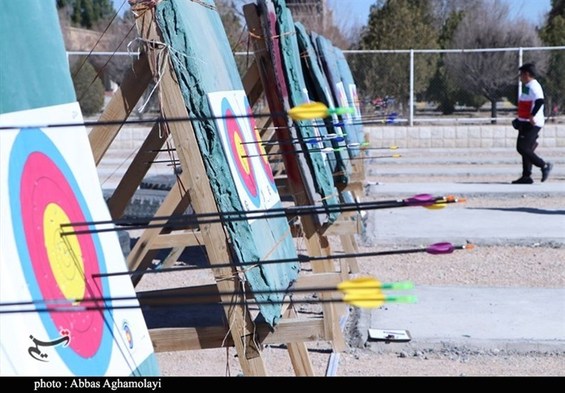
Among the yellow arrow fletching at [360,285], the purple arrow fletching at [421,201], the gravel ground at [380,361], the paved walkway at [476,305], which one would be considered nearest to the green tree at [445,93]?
the paved walkway at [476,305]

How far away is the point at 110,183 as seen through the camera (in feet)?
46.5

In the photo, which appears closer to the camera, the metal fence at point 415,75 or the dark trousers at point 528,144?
the dark trousers at point 528,144

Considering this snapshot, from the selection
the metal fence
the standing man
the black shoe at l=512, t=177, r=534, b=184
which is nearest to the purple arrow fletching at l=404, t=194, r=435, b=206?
the standing man

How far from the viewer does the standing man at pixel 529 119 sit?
13.1 metres

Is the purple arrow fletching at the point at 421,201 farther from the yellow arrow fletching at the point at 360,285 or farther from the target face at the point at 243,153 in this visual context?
the target face at the point at 243,153

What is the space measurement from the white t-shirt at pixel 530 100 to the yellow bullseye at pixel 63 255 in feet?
36.5

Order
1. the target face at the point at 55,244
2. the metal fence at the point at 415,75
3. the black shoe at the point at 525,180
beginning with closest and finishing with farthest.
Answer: the target face at the point at 55,244 → the black shoe at the point at 525,180 → the metal fence at the point at 415,75

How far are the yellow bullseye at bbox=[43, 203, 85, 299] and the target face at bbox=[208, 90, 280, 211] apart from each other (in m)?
1.08

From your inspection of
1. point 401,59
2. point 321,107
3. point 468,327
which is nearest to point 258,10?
point 468,327

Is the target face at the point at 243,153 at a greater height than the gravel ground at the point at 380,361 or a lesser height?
greater

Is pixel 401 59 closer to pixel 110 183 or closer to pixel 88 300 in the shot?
pixel 110 183

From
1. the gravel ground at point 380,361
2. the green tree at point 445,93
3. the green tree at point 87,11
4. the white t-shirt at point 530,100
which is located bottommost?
the green tree at point 445,93

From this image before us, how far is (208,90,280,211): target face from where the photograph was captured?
396cm

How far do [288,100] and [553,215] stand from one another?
18.8 ft
